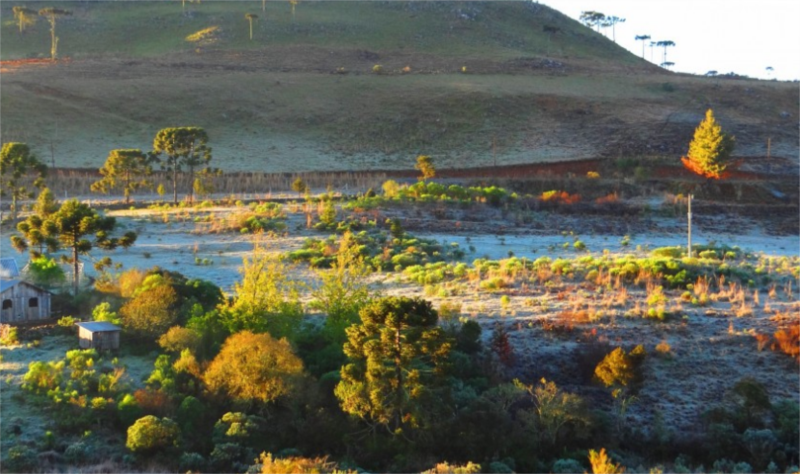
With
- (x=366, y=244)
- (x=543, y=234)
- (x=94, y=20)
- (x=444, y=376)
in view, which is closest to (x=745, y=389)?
(x=444, y=376)

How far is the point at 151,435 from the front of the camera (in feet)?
59.7

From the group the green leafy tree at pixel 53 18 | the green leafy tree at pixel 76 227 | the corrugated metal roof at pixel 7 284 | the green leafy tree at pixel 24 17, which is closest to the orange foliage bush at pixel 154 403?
the corrugated metal roof at pixel 7 284

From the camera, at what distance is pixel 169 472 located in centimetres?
1767

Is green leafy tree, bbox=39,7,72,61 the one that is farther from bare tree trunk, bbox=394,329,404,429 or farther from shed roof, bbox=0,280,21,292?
bare tree trunk, bbox=394,329,404,429

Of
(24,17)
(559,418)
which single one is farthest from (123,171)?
(24,17)

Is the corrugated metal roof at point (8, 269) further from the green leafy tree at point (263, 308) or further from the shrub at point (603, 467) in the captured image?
the shrub at point (603, 467)

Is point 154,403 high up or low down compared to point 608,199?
down

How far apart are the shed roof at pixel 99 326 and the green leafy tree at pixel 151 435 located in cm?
461

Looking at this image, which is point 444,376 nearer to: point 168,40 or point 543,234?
point 543,234

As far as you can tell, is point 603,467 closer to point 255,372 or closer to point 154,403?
point 255,372

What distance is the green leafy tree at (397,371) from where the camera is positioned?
18.8 metres

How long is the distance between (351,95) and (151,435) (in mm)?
67537

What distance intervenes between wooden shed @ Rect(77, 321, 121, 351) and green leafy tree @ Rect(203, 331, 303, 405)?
3.47 metres

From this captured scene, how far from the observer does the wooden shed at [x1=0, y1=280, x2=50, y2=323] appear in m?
25.3
